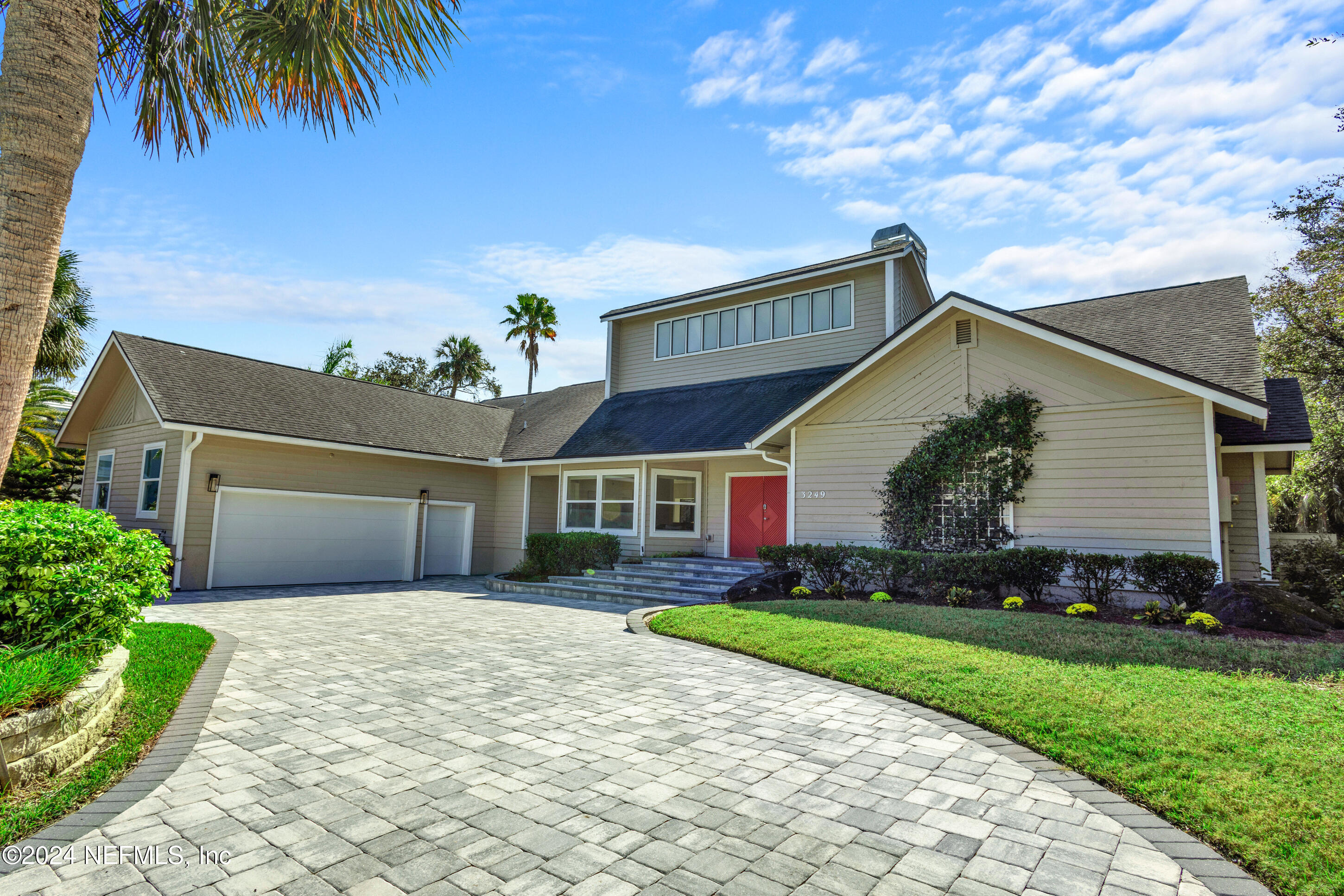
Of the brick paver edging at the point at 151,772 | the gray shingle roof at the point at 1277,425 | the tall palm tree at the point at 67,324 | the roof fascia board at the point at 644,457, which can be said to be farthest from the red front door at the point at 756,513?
the tall palm tree at the point at 67,324

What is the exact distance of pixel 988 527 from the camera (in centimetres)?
1097

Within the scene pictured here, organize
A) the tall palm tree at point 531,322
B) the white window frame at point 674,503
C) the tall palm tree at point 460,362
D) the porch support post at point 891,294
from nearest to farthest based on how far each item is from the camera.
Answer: the porch support post at point 891,294
the white window frame at point 674,503
the tall palm tree at point 531,322
the tall palm tree at point 460,362

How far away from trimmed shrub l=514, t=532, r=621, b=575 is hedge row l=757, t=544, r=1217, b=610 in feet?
13.7

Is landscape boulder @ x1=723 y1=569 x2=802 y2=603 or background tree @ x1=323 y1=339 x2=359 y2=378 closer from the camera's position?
landscape boulder @ x1=723 y1=569 x2=802 y2=603

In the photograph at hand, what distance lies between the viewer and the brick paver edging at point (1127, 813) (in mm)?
2832

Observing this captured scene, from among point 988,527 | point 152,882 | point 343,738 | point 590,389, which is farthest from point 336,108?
point 590,389

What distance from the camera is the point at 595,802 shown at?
3.49 m

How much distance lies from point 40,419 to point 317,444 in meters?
11.1

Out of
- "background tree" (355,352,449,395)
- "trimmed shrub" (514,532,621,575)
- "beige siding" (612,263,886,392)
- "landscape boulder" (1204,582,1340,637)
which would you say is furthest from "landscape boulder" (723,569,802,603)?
"background tree" (355,352,449,395)

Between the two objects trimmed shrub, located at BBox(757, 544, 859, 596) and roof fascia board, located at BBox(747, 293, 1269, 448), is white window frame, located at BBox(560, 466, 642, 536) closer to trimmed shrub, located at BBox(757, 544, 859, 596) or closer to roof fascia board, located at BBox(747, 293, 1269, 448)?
roof fascia board, located at BBox(747, 293, 1269, 448)

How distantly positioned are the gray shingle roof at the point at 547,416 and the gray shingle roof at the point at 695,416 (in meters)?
0.49

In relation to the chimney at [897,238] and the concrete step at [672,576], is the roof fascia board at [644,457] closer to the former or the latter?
the concrete step at [672,576]

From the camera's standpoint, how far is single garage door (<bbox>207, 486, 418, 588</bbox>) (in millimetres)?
14062

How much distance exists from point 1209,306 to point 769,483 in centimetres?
901
